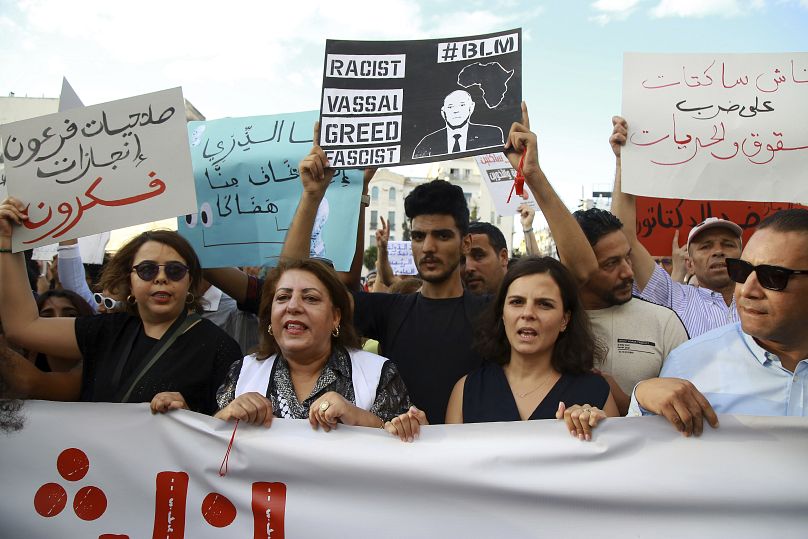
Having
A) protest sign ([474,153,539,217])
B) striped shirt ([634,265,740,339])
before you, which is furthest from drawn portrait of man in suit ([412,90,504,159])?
protest sign ([474,153,539,217])

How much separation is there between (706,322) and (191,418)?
2.77 meters

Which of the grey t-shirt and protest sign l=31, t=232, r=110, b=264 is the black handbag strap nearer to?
the grey t-shirt

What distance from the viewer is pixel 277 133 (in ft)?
14.1

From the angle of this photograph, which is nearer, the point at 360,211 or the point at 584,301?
the point at 584,301

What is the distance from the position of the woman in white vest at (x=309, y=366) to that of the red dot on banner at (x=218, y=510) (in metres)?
0.30

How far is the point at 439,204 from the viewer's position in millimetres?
3494

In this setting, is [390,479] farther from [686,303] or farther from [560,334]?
[686,303]

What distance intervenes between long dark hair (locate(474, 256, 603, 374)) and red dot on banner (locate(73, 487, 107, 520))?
5.28ft

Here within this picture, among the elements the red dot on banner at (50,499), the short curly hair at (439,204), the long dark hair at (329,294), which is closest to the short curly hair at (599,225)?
the short curly hair at (439,204)

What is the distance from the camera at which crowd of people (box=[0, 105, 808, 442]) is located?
2.29 meters

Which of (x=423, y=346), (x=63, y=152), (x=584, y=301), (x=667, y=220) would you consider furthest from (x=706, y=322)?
(x=63, y=152)

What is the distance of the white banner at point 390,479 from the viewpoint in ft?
7.29

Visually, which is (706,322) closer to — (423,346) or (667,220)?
(667,220)

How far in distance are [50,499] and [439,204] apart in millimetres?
2153
